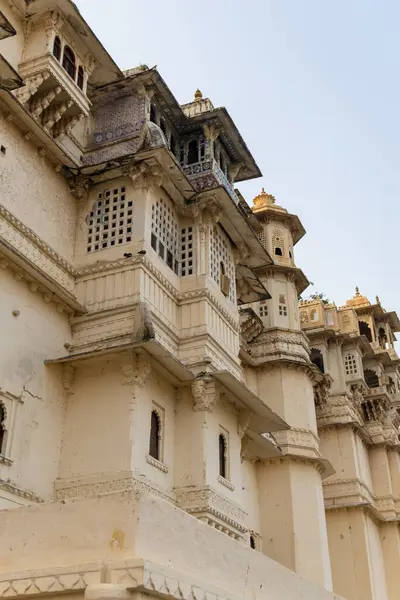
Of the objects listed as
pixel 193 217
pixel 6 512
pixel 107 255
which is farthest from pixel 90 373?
pixel 6 512

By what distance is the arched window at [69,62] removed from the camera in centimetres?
1515

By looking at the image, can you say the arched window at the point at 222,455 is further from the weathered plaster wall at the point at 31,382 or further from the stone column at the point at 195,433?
the weathered plaster wall at the point at 31,382

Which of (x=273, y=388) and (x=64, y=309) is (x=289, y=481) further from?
(x=64, y=309)

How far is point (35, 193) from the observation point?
1417 cm

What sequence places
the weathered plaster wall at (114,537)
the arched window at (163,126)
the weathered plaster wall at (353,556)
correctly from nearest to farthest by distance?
the weathered plaster wall at (114,537) < the arched window at (163,126) < the weathered plaster wall at (353,556)

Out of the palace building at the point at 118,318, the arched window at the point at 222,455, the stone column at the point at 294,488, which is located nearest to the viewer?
the palace building at the point at 118,318

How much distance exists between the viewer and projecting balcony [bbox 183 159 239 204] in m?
16.4

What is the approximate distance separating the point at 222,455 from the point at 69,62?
345 inches

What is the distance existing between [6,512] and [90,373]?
5.84 m

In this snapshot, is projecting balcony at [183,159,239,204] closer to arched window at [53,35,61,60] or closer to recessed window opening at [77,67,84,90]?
recessed window opening at [77,67,84,90]

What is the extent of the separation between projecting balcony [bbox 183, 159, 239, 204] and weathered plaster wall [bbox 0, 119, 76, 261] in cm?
288

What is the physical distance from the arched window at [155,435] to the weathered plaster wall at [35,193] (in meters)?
3.74

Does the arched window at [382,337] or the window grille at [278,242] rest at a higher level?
the arched window at [382,337]

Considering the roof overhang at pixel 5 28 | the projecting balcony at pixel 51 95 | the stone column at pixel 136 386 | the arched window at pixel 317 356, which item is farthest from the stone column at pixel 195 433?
the arched window at pixel 317 356
